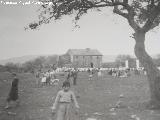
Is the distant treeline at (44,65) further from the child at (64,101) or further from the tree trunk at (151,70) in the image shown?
the child at (64,101)

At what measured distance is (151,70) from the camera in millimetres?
15078

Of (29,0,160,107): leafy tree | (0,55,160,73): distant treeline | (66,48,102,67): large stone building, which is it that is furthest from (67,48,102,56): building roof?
(29,0,160,107): leafy tree

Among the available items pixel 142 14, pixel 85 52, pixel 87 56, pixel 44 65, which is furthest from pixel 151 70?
pixel 85 52

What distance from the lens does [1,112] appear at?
14.6 meters

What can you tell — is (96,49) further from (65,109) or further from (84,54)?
(65,109)

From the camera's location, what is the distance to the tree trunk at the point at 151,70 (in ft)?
49.0

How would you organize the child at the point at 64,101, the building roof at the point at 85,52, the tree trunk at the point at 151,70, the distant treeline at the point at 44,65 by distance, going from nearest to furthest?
1. the child at the point at 64,101
2. the tree trunk at the point at 151,70
3. the distant treeline at the point at 44,65
4. the building roof at the point at 85,52

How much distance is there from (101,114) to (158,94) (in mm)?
3381

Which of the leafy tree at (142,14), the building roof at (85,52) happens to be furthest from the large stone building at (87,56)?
the leafy tree at (142,14)

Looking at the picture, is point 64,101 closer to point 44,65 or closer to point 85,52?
point 44,65

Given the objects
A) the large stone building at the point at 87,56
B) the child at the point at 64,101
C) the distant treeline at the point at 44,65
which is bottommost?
the child at the point at 64,101

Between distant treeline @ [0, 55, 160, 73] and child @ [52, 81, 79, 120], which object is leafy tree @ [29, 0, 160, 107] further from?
distant treeline @ [0, 55, 160, 73]

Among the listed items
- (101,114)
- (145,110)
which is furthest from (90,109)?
(145,110)

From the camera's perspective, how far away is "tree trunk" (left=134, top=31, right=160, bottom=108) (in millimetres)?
14948
